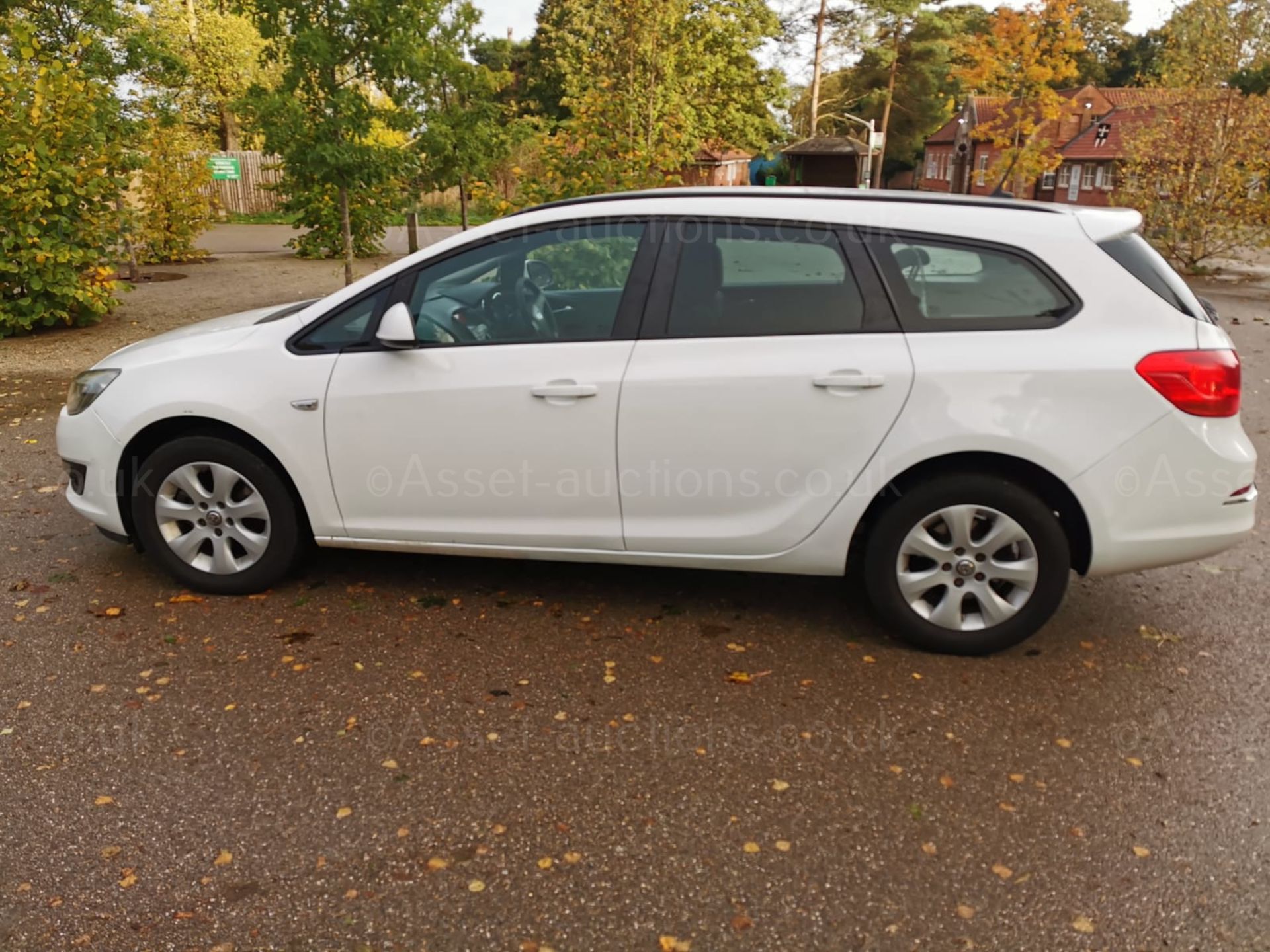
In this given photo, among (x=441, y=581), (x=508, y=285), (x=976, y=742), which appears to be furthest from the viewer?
(x=441, y=581)

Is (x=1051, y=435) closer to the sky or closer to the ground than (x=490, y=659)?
closer to the sky

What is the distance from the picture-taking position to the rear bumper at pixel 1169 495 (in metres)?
3.70

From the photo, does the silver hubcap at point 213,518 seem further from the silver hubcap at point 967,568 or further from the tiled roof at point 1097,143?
the tiled roof at point 1097,143

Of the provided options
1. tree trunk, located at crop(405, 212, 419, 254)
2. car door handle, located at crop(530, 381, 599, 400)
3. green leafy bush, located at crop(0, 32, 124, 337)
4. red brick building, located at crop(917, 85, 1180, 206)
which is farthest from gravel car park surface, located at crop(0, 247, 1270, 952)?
red brick building, located at crop(917, 85, 1180, 206)

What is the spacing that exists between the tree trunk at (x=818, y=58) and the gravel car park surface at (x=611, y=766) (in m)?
45.8

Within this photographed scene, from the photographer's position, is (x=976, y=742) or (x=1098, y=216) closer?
(x=976, y=742)

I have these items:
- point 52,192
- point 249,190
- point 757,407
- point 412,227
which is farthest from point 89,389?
point 249,190

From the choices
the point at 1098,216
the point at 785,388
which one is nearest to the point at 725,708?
the point at 785,388

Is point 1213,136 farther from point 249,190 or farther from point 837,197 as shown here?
point 249,190

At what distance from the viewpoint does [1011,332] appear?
3.77 metres

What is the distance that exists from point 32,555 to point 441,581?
2.06 m

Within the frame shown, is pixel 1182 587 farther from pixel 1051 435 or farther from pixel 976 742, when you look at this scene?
pixel 976 742

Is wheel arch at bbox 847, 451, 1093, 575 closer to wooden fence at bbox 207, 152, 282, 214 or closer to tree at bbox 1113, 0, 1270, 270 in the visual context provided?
tree at bbox 1113, 0, 1270, 270

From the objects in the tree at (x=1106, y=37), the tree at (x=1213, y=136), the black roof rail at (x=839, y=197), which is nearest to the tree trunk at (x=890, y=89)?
the tree at (x=1106, y=37)
